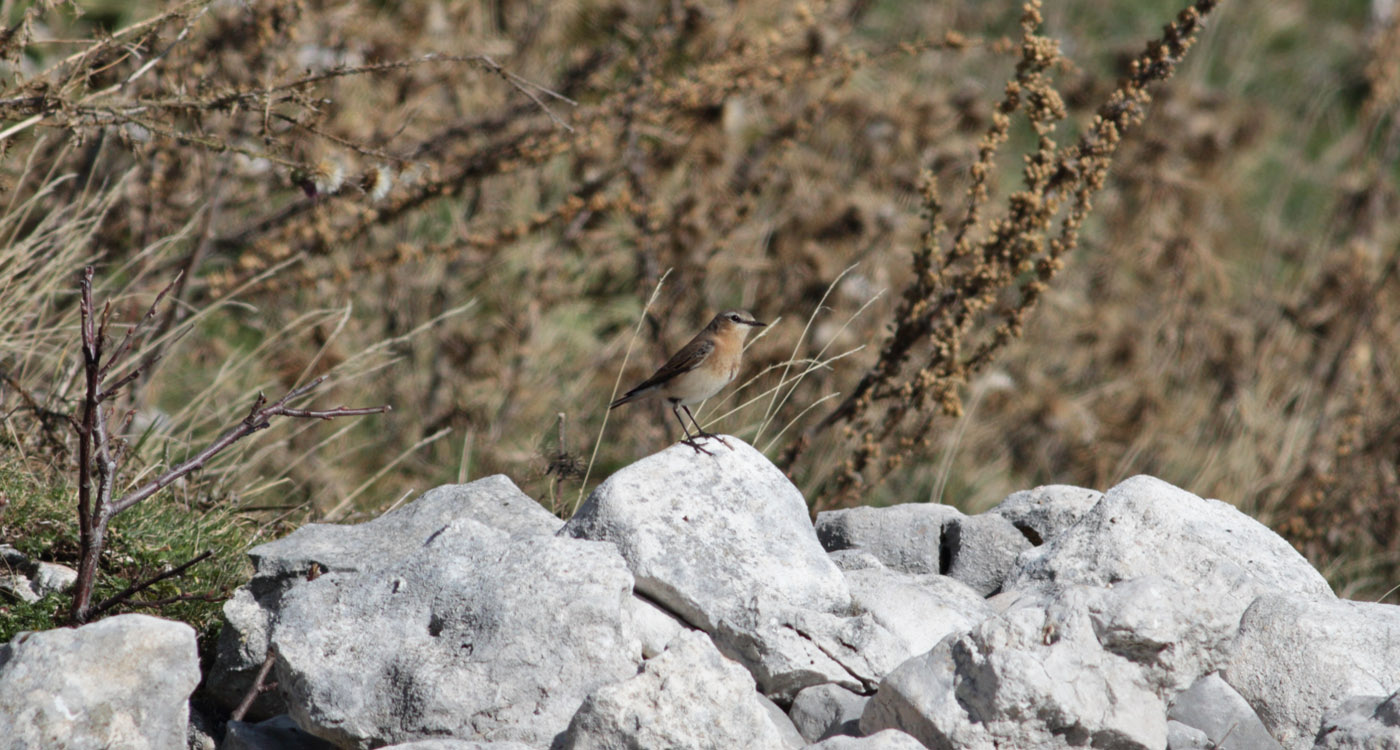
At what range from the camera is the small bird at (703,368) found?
16.8 feet

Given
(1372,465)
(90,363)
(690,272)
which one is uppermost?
(90,363)

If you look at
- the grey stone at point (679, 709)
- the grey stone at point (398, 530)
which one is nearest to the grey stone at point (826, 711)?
the grey stone at point (679, 709)

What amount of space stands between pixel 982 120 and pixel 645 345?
3.05 meters

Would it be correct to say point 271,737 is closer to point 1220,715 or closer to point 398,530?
point 398,530

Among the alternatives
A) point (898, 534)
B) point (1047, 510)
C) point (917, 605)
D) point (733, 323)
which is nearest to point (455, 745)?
point (917, 605)

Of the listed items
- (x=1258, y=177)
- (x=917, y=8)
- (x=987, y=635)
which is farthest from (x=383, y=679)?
(x=1258, y=177)

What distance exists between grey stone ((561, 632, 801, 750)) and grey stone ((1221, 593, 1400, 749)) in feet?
4.53

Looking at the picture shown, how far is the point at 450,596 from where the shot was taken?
3.33 m

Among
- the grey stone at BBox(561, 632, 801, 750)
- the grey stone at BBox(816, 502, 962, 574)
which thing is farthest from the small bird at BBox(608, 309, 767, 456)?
the grey stone at BBox(561, 632, 801, 750)

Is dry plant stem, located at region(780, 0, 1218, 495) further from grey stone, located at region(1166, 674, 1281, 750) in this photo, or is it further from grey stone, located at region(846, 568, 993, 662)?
grey stone, located at region(1166, 674, 1281, 750)

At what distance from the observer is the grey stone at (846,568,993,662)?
3.55m

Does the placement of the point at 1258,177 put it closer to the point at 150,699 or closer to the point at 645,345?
the point at 645,345

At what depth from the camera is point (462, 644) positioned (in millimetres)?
3225

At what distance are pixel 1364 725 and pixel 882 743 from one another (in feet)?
3.99
